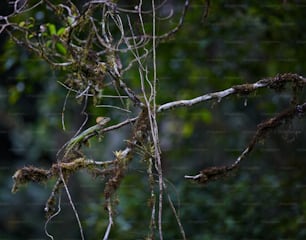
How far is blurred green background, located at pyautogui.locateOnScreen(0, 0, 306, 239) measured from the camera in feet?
8.05

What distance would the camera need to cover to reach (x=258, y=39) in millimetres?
2568

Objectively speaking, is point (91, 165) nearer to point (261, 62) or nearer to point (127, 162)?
point (127, 162)

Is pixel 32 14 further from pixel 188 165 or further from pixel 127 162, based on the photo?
pixel 127 162

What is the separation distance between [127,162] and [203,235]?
852 mm

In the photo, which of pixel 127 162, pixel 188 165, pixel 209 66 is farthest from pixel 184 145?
pixel 127 162

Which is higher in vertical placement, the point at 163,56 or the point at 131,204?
the point at 163,56

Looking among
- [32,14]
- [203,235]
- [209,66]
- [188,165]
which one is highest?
[32,14]

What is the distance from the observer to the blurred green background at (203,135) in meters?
2.45

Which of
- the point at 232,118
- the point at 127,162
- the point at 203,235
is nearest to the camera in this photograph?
the point at 127,162

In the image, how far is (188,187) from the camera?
2510 mm

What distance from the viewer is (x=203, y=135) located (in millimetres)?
2684

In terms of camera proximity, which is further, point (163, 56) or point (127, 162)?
point (163, 56)

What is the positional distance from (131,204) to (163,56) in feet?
1.60

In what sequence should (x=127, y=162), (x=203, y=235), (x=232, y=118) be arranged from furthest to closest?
(x=232, y=118) < (x=203, y=235) < (x=127, y=162)
